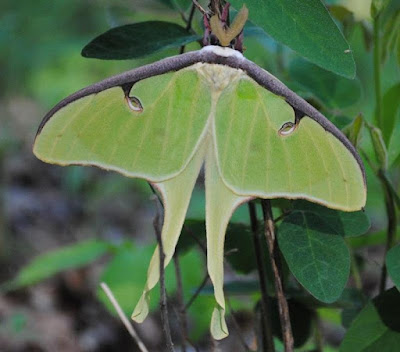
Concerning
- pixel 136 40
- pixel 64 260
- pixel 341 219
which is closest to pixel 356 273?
pixel 341 219

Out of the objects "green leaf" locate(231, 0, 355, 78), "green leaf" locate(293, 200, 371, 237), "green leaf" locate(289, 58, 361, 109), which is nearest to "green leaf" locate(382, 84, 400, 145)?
"green leaf" locate(289, 58, 361, 109)

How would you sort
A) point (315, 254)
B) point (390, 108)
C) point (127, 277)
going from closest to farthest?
point (315, 254)
point (390, 108)
point (127, 277)

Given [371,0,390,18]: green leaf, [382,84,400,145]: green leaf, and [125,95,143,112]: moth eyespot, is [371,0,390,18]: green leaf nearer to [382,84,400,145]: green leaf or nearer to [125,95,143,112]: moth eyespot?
[382,84,400,145]: green leaf

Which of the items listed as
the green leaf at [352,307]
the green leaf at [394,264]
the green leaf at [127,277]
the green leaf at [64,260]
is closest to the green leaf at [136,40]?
the green leaf at [394,264]

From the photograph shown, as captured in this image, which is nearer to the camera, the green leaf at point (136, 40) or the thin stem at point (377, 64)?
the green leaf at point (136, 40)

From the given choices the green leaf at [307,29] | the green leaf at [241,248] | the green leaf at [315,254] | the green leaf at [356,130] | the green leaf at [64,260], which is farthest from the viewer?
the green leaf at [64,260]

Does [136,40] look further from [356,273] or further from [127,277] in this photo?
[127,277]

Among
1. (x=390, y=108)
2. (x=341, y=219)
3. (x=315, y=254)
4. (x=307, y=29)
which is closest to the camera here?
(x=307, y=29)

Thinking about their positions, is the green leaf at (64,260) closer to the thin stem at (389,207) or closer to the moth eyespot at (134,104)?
the thin stem at (389,207)
